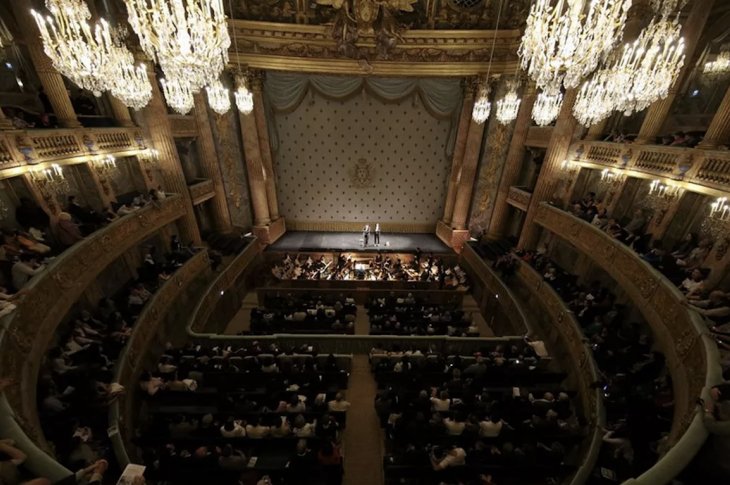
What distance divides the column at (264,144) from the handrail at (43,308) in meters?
6.26

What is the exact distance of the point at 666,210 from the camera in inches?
290

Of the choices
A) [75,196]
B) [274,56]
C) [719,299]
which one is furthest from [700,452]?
[274,56]

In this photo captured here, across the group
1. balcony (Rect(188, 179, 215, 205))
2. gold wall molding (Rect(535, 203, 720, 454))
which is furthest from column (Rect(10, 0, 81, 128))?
gold wall molding (Rect(535, 203, 720, 454))

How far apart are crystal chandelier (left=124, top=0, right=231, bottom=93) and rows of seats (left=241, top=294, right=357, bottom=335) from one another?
274 inches

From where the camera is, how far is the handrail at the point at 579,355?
5.20 m

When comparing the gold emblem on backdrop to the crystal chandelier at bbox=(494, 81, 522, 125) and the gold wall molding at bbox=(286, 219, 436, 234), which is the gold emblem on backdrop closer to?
the gold wall molding at bbox=(286, 219, 436, 234)

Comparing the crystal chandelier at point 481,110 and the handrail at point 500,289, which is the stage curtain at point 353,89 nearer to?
the crystal chandelier at point 481,110

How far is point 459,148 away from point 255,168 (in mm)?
8773

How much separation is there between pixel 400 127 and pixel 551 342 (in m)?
10.3

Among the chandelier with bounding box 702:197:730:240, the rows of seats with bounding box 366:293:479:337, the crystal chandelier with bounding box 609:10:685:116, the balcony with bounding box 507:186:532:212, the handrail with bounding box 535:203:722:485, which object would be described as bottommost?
the rows of seats with bounding box 366:293:479:337

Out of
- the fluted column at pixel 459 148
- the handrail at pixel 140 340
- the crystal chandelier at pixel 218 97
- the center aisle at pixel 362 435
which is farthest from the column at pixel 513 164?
the handrail at pixel 140 340

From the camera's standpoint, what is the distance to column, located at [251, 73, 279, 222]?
39.9 ft

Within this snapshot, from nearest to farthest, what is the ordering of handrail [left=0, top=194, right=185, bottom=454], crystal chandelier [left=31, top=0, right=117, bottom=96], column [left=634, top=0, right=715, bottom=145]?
handrail [left=0, top=194, right=185, bottom=454], crystal chandelier [left=31, top=0, right=117, bottom=96], column [left=634, top=0, right=715, bottom=145]

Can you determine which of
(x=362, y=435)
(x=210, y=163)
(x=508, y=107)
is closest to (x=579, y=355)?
(x=362, y=435)
